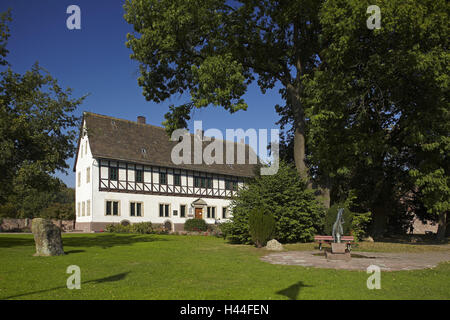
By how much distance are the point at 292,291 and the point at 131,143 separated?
35053mm

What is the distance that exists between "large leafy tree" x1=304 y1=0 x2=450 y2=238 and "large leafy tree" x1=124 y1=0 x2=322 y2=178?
101 inches

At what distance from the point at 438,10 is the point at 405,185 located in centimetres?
1232

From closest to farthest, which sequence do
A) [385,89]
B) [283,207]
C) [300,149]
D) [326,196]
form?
[385,89] → [283,207] → [326,196] → [300,149]

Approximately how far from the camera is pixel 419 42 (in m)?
16.7

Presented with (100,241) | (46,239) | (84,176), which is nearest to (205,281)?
(46,239)

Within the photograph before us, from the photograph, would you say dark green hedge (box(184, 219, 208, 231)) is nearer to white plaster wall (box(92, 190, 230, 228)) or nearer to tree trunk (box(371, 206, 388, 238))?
white plaster wall (box(92, 190, 230, 228))

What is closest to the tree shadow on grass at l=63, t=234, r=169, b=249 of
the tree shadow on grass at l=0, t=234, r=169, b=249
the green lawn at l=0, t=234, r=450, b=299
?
the tree shadow on grass at l=0, t=234, r=169, b=249

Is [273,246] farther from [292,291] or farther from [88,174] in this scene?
[88,174]

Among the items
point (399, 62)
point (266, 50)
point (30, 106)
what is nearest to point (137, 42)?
point (30, 106)

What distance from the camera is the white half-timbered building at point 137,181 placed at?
36.5 meters

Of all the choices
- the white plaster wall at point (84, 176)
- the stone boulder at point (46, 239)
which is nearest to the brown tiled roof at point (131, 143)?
the white plaster wall at point (84, 176)

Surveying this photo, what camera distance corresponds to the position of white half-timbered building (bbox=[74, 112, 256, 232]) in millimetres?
36500

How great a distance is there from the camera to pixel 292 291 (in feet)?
24.8

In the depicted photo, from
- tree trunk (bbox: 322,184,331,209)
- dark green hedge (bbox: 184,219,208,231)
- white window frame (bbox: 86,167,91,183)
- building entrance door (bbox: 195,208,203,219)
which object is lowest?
dark green hedge (bbox: 184,219,208,231)
